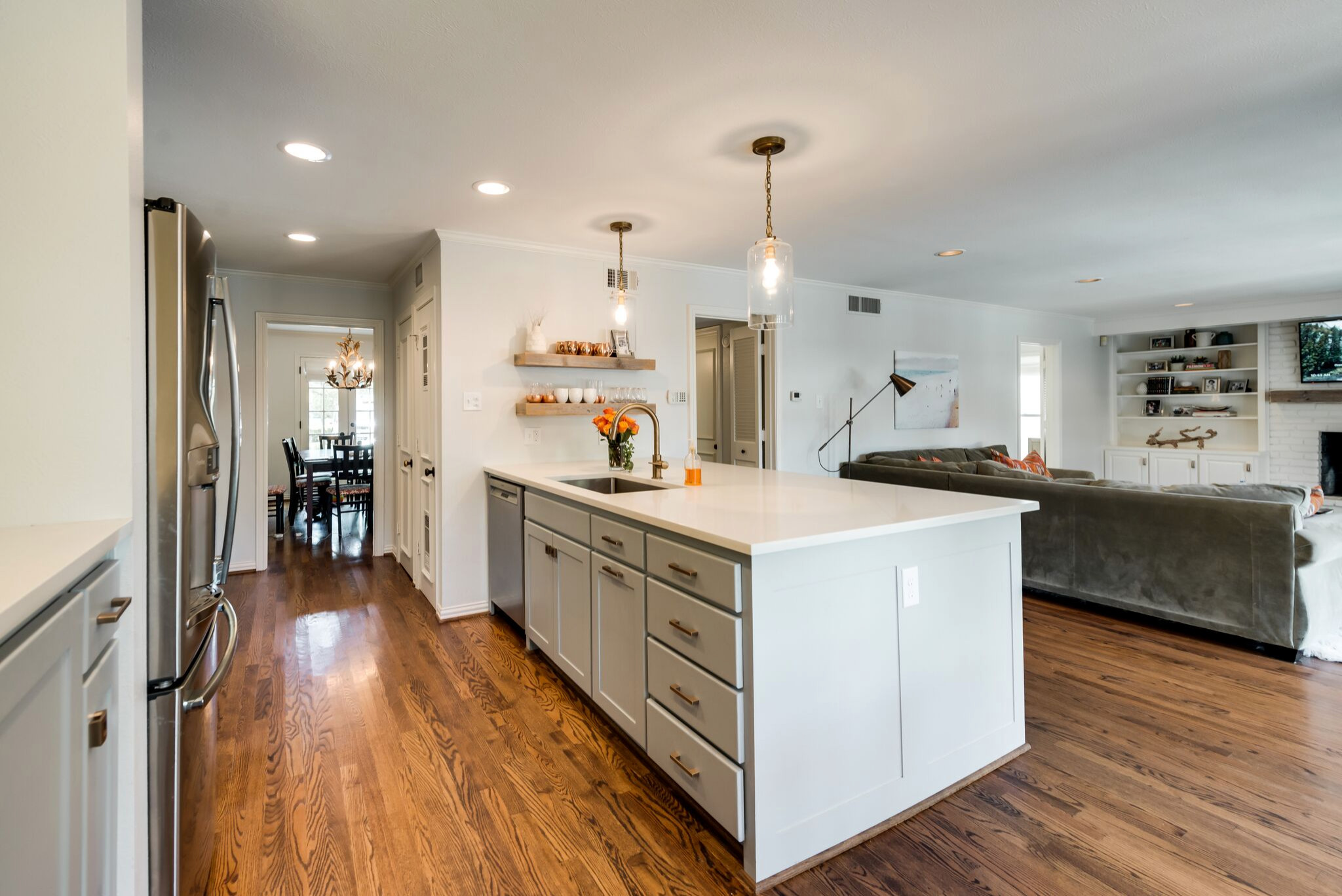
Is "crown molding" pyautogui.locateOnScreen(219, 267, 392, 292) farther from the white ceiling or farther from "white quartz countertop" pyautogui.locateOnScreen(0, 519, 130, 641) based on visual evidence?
"white quartz countertop" pyautogui.locateOnScreen(0, 519, 130, 641)

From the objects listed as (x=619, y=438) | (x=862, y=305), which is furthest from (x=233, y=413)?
(x=862, y=305)

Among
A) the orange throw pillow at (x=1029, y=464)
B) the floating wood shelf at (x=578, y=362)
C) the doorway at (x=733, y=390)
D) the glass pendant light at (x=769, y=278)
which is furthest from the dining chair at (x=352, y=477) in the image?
the orange throw pillow at (x=1029, y=464)

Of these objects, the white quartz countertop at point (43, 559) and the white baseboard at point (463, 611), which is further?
the white baseboard at point (463, 611)

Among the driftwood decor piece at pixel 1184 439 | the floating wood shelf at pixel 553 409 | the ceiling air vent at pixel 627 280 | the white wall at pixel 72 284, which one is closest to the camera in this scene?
the white wall at pixel 72 284

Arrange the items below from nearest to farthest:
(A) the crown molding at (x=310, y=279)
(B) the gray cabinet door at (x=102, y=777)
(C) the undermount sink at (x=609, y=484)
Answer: (B) the gray cabinet door at (x=102, y=777) < (C) the undermount sink at (x=609, y=484) < (A) the crown molding at (x=310, y=279)

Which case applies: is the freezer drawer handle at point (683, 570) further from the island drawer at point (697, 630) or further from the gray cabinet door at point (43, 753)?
the gray cabinet door at point (43, 753)

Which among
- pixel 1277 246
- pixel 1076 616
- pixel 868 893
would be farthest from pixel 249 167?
pixel 1277 246

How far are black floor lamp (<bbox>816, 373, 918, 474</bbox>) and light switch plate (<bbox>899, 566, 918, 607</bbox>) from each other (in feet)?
12.1

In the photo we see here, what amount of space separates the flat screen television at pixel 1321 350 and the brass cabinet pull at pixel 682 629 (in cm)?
828

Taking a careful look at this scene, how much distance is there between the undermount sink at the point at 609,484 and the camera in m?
3.24

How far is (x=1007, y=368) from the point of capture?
22.4ft

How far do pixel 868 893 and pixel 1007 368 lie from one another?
6385 millimetres

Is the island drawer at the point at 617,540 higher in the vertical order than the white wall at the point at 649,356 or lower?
lower

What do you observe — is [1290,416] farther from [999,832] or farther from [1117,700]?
[999,832]
